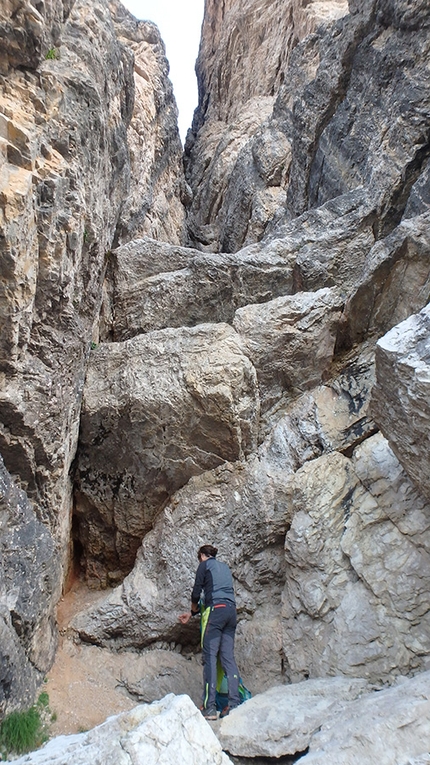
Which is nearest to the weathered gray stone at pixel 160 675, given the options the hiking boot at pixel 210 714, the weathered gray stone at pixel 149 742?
the hiking boot at pixel 210 714

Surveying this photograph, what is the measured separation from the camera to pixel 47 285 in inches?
275

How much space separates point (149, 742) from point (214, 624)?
2.40 m

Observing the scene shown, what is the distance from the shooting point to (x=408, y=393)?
A: 5.48 metres

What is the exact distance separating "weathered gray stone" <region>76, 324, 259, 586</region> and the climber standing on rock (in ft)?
6.16

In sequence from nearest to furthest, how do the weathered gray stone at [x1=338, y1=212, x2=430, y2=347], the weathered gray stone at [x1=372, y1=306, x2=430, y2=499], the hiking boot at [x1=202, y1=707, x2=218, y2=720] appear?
the weathered gray stone at [x1=372, y1=306, x2=430, y2=499] < the hiking boot at [x1=202, y1=707, x2=218, y2=720] < the weathered gray stone at [x1=338, y1=212, x2=430, y2=347]

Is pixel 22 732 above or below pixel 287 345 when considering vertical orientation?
below

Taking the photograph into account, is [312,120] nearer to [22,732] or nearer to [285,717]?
[285,717]

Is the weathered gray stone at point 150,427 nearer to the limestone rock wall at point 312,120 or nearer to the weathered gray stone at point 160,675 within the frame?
the weathered gray stone at point 160,675

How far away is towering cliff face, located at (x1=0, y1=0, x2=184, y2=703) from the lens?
621 centimetres

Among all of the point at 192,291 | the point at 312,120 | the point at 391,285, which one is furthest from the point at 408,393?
the point at 312,120

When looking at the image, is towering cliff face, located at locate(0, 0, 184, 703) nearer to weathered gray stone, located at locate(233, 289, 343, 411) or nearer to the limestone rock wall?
weathered gray stone, located at locate(233, 289, 343, 411)

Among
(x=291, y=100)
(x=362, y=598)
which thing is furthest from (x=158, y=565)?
(x=291, y=100)

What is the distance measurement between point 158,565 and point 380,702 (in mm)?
3886

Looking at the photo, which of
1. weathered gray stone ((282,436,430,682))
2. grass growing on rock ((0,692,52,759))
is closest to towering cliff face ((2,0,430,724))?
weathered gray stone ((282,436,430,682))
